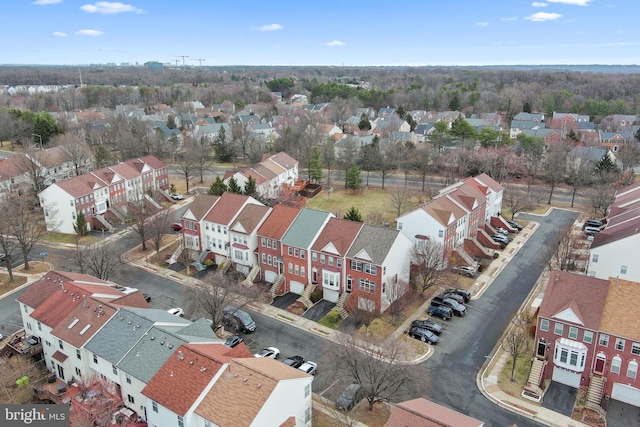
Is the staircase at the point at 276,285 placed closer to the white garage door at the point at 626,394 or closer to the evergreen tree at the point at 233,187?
the evergreen tree at the point at 233,187

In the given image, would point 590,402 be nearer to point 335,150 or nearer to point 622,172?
point 622,172

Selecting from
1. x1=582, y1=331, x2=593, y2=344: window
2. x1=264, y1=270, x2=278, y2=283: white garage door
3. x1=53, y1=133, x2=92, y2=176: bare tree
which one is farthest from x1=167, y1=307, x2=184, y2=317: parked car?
x1=53, y1=133, x2=92, y2=176: bare tree

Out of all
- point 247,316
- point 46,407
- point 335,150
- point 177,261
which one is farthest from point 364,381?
point 335,150

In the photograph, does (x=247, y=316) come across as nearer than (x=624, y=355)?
No

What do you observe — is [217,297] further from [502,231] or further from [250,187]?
[502,231]

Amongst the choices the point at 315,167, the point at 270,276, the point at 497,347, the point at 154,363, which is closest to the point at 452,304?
the point at 497,347
